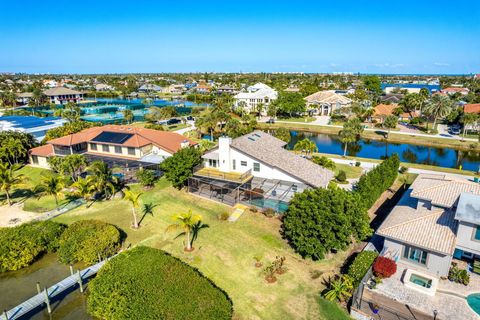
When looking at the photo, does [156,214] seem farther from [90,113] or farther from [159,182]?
[90,113]

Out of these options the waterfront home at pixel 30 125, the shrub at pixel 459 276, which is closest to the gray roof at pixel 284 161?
the shrub at pixel 459 276

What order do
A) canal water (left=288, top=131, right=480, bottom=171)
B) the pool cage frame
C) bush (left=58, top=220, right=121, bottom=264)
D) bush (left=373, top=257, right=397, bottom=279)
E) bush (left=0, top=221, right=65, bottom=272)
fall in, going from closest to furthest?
bush (left=373, top=257, right=397, bottom=279) → bush (left=0, top=221, right=65, bottom=272) → bush (left=58, top=220, right=121, bottom=264) → the pool cage frame → canal water (left=288, top=131, right=480, bottom=171)

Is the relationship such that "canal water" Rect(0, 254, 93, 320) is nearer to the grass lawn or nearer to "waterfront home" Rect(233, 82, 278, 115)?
the grass lawn

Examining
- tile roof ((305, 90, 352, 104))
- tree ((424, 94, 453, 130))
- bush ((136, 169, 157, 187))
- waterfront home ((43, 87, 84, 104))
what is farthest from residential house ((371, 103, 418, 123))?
waterfront home ((43, 87, 84, 104))

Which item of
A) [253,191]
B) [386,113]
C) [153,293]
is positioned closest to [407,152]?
[386,113]

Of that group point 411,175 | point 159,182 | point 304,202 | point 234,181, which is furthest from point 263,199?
point 411,175

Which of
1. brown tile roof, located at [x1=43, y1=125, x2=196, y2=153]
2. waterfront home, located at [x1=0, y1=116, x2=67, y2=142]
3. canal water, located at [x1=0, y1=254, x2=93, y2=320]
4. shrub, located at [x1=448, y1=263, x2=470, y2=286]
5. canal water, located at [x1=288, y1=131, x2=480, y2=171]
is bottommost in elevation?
canal water, located at [x1=288, y1=131, x2=480, y2=171]

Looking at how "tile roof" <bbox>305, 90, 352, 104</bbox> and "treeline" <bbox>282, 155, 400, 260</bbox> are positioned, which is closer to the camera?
"treeline" <bbox>282, 155, 400, 260</bbox>
